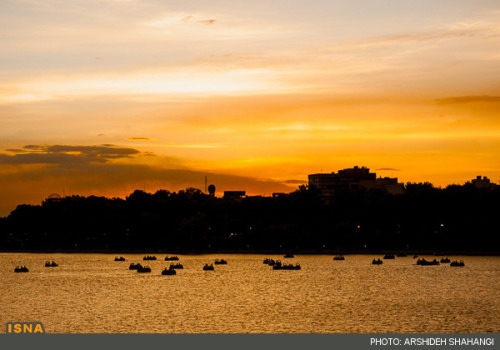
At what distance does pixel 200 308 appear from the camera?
80750mm

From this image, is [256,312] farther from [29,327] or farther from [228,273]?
[228,273]

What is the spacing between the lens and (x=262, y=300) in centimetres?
8838

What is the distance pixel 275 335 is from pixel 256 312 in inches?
701

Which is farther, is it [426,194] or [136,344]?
[426,194]

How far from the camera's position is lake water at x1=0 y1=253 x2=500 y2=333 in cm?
6675

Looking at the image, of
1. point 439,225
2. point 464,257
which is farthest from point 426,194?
point 464,257

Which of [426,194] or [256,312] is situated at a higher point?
[426,194]

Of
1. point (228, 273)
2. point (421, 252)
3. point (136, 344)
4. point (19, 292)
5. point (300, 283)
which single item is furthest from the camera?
point (421, 252)

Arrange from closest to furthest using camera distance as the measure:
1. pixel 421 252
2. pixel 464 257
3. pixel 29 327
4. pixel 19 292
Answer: pixel 29 327 → pixel 19 292 → pixel 464 257 → pixel 421 252

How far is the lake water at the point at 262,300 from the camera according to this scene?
2628 inches

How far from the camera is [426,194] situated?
197 meters

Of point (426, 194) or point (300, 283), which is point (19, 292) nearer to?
point (300, 283)

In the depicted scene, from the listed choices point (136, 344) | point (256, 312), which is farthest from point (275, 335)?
point (256, 312)

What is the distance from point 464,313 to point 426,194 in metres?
125
